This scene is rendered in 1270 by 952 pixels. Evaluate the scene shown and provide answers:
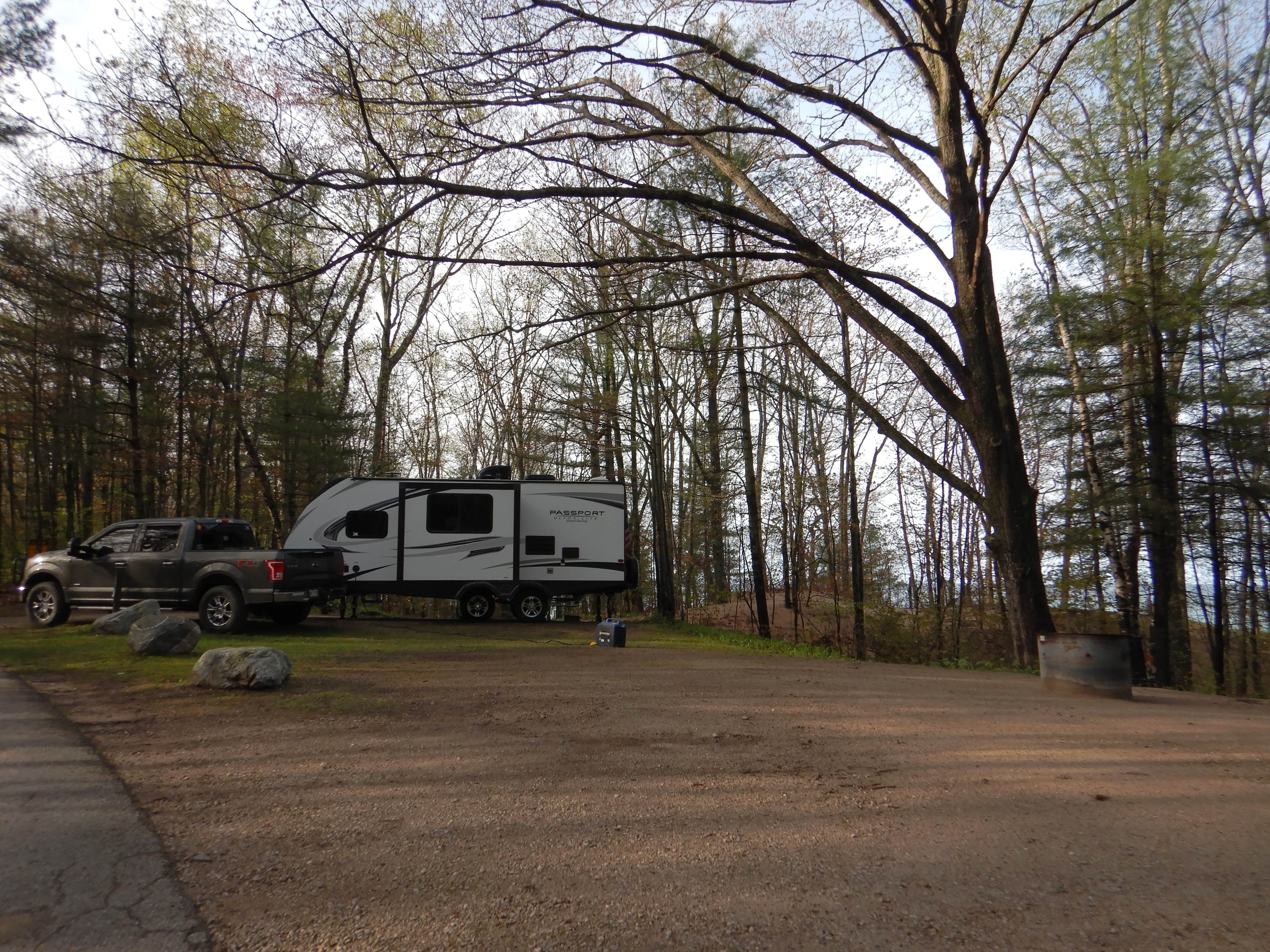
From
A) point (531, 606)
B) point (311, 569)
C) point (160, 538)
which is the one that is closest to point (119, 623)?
point (160, 538)

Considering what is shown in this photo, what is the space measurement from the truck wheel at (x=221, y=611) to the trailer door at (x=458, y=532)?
172 inches

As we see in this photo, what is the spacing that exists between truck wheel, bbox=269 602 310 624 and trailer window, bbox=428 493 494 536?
3.58 meters

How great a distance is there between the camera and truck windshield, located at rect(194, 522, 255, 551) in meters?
13.4

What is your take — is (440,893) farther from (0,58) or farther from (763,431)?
(763,431)

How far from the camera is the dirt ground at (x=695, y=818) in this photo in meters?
3.13

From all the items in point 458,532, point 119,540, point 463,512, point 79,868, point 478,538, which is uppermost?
point 463,512

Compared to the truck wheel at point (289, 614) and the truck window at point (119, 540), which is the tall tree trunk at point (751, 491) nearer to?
the truck wheel at point (289, 614)

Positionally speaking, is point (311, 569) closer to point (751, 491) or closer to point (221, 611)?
point (221, 611)

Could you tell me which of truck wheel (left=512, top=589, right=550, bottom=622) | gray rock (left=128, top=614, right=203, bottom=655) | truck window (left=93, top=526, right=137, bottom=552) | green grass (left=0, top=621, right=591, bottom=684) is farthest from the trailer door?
gray rock (left=128, top=614, right=203, bottom=655)

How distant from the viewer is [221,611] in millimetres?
13000

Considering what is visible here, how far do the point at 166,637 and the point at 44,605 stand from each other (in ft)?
20.0

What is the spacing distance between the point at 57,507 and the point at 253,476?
7.33m

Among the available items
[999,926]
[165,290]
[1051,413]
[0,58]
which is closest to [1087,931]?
[999,926]

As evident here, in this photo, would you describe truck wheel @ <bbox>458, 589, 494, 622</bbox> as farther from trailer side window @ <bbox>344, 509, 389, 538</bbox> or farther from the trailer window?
trailer side window @ <bbox>344, 509, 389, 538</bbox>
